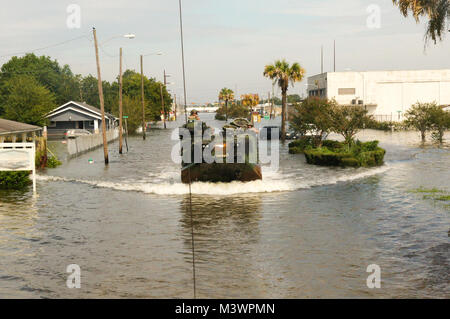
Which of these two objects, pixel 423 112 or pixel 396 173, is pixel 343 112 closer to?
pixel 396 173

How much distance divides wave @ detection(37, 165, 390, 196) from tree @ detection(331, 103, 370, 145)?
23.0 ft

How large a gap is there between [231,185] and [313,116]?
62.9 feet

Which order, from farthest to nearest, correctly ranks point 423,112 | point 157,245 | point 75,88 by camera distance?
1. point 75,88
2. point 423,112
3. point 157,245

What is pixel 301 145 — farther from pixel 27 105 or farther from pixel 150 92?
pixel 150 92

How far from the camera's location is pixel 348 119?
38.1 m

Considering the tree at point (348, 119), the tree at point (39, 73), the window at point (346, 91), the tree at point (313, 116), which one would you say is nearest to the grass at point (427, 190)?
the tree at point (348, 119)

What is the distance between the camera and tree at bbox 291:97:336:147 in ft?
130

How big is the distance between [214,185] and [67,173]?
1180 centimetres

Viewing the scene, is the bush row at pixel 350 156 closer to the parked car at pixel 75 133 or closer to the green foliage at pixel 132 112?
the parked car at pixel 75 133

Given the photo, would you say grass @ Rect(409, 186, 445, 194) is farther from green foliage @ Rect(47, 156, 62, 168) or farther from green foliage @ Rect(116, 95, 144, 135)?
green foliage @ Rect(116, 95, 144, 135)

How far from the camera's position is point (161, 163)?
3884 centimetres

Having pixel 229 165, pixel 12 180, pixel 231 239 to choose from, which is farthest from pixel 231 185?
pixel 12 180

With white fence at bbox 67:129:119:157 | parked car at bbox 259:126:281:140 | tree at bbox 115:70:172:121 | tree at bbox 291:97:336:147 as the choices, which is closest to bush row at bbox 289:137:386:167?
tree at bbox 291:97:336:147
